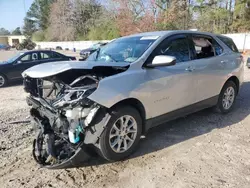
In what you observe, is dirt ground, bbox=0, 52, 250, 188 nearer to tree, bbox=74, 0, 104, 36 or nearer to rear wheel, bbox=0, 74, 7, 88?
rear wheel, bbox=0, 74, 7, 88

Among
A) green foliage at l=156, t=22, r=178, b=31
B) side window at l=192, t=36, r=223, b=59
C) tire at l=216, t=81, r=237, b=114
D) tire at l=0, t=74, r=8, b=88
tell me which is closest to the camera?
side window at l=192, t=36, r=223, b=59

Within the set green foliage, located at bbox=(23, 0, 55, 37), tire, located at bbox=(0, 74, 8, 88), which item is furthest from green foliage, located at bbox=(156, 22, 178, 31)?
green foliage, located at bbox=(23, 0, 55, 37)

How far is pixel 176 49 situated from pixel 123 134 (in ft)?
5.90

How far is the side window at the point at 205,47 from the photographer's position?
4.68 m

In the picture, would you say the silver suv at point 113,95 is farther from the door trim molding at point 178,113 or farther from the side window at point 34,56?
the side window at point 34,56

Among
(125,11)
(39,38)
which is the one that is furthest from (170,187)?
(39,38)

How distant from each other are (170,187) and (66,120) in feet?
5.02

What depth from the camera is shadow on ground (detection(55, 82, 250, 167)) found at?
3.88 metres

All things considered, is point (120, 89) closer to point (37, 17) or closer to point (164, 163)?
point (164, 163)

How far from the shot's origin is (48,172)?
3.23 metres

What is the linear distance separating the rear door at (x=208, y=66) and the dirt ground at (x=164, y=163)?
2.22ft

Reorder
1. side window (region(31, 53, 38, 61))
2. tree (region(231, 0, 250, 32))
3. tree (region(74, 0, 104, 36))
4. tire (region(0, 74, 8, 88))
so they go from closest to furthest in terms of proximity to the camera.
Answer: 1. tire (region(0, 74, 8, 88))
2. side window (region(31, 53, 38, 61))
3. tree (region(231, 0, 250, 32))
4. tree (region(74, 0, 104, 36))

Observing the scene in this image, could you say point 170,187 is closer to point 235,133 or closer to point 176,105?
point 176,105

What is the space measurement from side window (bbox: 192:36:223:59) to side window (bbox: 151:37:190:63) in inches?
12.2
